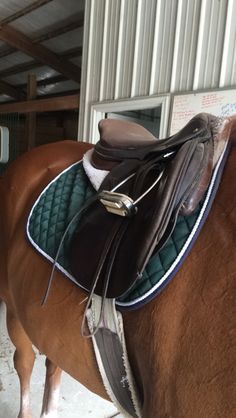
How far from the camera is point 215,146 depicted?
570 millimetres

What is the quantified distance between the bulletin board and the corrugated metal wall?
2.6 inches

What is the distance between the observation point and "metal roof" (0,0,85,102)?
12.8ft

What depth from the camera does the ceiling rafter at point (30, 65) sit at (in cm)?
486

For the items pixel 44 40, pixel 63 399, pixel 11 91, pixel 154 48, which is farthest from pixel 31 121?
pixel 63 399

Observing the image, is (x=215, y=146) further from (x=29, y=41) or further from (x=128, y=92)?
(x=29, y=41)

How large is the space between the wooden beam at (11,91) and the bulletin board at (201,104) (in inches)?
224

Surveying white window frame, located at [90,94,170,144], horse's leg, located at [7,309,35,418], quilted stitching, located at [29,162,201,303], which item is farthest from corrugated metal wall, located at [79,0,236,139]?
horse's leg, located at [7,309,35,418]

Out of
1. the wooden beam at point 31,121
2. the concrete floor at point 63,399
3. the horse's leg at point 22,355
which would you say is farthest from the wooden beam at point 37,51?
the horse's leg at point 22,355

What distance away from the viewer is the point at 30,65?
580cm

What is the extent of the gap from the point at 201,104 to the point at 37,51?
3609mm

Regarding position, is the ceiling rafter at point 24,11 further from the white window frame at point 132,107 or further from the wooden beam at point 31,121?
the white window frame at point 132,107

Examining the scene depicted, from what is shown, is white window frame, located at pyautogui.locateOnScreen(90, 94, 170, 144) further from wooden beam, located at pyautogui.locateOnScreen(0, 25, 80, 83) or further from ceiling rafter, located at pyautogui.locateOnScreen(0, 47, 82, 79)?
wooden beam, located at pyautogui.locateOnScreen(0, 25, 80, 83)

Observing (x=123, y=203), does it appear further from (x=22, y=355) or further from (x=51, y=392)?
(x=51, y=392)

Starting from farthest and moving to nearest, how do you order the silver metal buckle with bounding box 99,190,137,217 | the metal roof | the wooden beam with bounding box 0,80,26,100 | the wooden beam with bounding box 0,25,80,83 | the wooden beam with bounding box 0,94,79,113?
1. the wooden beam with bounding box 0,80,26,100
2. the wooden beam with bounding box 0,25,80,83
3. the metal roof
4. the wooden beam with bounding box 0,94,79,113
5. the silver metal buckle with bounding box 99,190,137,217
